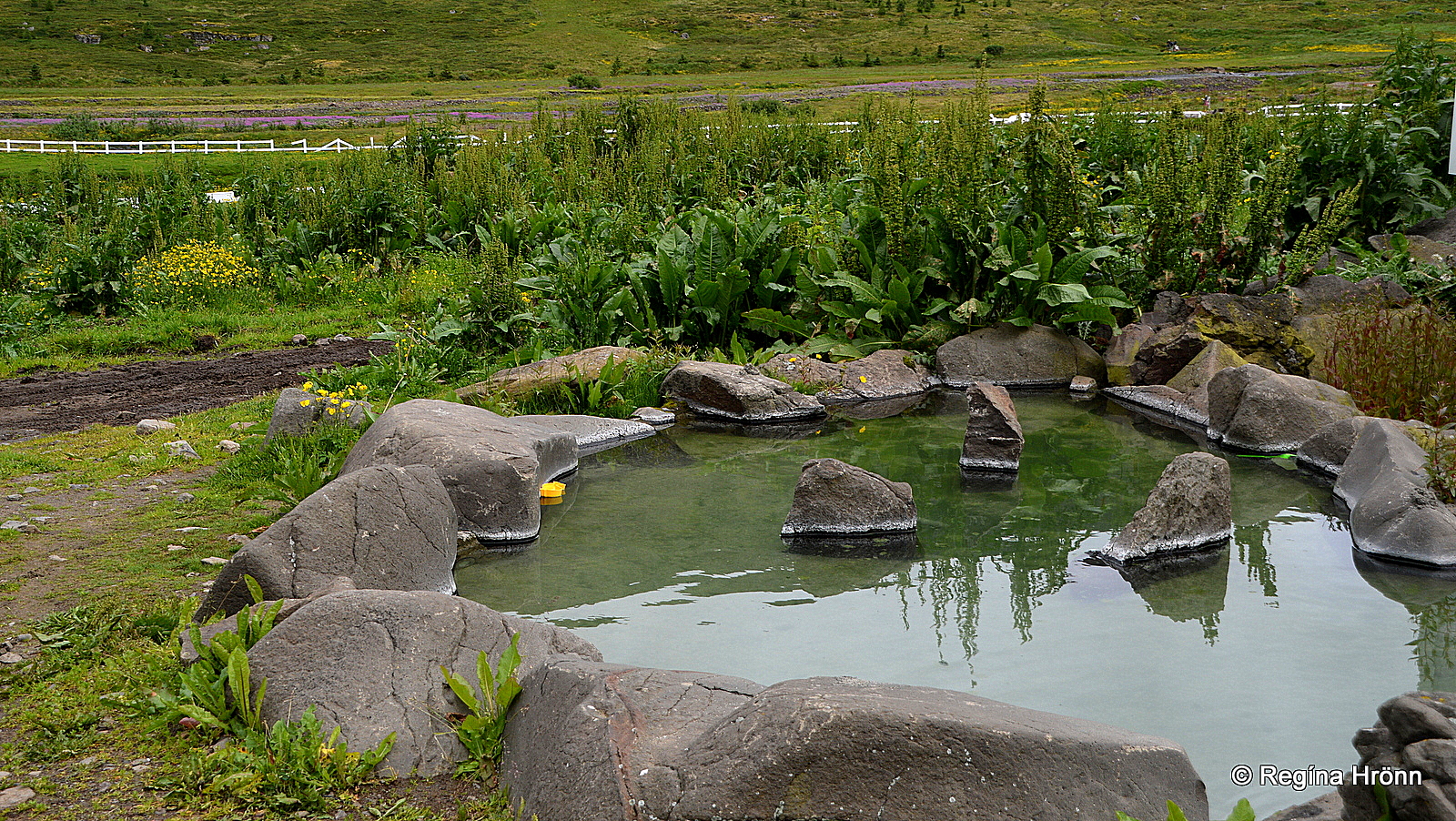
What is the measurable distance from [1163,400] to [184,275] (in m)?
11.2

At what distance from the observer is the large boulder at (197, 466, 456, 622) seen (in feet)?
15.6

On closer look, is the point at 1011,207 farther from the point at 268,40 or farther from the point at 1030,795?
the point at 268,40

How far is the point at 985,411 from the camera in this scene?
25.0 feet

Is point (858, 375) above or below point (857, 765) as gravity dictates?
below

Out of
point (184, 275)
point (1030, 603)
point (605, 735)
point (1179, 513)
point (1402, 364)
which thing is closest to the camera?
point (605, 735)

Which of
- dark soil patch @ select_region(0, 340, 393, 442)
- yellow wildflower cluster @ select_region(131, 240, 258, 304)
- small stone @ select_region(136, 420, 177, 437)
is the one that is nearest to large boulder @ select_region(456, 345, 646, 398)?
dark soil patch @ select_region(0, 340, 393, 442)

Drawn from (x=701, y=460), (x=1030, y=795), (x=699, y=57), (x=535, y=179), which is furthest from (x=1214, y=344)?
(x=699, y=57)

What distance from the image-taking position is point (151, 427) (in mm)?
8203

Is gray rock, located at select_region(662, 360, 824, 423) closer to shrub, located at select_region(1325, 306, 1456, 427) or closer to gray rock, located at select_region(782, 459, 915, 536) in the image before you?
gray rock, located at select_region(782, 459, 915, 536)

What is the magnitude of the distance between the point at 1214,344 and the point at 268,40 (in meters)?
104

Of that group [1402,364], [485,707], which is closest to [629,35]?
[1402,364]

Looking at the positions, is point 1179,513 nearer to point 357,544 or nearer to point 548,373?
point 357,544

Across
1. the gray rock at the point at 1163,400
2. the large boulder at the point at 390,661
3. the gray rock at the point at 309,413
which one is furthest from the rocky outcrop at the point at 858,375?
the large boulder at the point at 390,661

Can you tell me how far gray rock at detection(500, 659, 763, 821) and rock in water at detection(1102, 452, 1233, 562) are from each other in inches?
118
